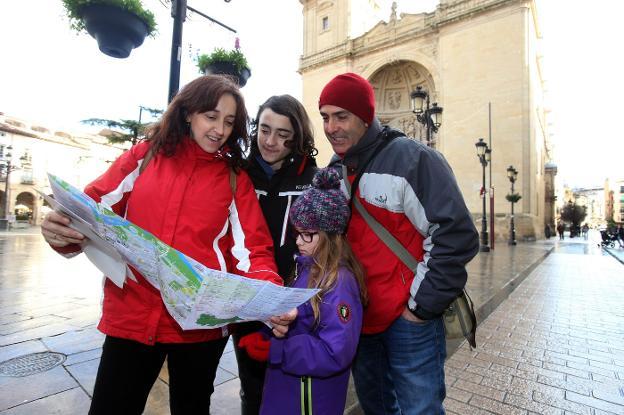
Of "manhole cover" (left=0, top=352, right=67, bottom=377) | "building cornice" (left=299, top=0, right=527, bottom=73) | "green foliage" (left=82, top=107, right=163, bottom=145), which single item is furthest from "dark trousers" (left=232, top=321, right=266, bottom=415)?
"building cornice" (left=299, top=0, right=527, bottom=73)

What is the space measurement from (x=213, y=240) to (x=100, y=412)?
751 millimetres

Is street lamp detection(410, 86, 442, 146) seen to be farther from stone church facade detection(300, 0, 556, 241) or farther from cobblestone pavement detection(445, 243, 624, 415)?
stone church facade detection(300, 0, 556, 241)

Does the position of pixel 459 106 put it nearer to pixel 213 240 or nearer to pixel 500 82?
pixel 500 82

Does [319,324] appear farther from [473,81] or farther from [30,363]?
[473,81]

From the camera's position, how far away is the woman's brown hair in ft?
4.79

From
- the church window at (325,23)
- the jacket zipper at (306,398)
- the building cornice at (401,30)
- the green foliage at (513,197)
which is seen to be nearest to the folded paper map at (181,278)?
the jacket zipper at (306,398)

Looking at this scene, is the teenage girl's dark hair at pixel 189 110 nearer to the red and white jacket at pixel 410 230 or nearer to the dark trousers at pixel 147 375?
the red and white jacket at pixel 410 230

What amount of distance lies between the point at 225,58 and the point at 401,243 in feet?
6.67

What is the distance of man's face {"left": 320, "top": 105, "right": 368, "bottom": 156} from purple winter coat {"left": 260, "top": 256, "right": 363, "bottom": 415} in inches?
24.0

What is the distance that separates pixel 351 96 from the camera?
1639 mm

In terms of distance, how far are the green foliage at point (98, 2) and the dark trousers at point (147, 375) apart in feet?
6.88

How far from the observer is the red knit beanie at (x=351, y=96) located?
1640mm

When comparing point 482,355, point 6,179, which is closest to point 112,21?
point 482,355

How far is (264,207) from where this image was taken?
188 centimetres
